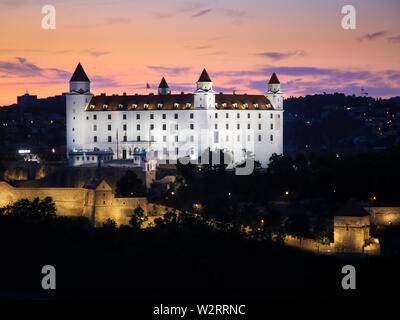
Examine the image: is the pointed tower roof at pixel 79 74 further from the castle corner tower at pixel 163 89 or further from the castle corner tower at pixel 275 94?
the castle corner tower at pixel 275 94

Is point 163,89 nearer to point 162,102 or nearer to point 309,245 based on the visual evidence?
point 162,102

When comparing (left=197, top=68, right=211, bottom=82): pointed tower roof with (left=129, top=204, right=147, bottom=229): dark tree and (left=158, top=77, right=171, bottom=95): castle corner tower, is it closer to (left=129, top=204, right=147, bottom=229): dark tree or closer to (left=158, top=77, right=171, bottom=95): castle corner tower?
(left=158, top=77, right=171, bottom=95): castle corner tower

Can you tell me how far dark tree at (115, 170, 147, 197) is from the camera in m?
53.6

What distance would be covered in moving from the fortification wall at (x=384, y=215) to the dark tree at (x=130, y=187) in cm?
1389

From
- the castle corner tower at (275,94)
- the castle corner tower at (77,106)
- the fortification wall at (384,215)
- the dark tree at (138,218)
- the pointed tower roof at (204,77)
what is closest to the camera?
the fortification wall at (384,215)

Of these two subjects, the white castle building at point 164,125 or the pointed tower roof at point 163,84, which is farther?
the pointed tower roof at point 163,84

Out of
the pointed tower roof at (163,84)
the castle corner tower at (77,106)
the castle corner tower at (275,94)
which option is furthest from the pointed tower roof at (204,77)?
the castle corner tower at (77,106)

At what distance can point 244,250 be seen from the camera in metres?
48.2

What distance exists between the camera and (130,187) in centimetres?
5372

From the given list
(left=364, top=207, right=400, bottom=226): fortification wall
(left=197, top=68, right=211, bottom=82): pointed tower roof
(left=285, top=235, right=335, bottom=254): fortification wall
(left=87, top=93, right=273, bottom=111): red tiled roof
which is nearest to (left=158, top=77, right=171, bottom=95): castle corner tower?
(left=87, top=93, right=273, bottom=111): red tiled roof

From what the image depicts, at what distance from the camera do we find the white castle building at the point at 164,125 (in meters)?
68.9

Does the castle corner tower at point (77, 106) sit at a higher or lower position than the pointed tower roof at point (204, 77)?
lower

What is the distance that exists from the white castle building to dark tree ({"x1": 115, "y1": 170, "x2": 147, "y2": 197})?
13.3 metres
